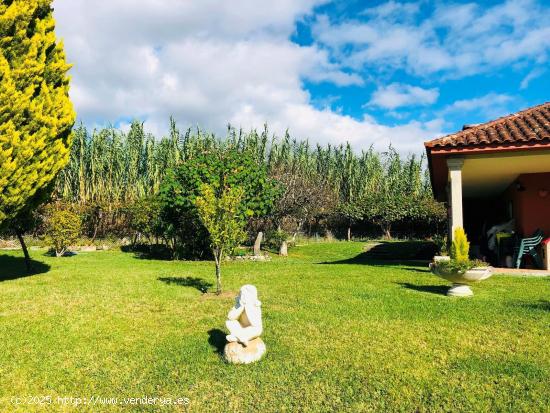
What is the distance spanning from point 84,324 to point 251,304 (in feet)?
10.6

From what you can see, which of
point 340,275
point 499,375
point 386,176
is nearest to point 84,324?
point 499,375

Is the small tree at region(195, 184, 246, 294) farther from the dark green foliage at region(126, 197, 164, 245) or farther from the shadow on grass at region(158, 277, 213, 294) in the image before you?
the dark green foliage at region(126, 197, 164, 245)

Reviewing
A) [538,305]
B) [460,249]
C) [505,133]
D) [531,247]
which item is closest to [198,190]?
[460,249]

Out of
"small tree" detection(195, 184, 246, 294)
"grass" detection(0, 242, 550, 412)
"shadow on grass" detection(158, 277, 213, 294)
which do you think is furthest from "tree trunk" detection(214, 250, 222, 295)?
"shadow on grass" detection(158, 277, 213, 294)

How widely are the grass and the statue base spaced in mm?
116

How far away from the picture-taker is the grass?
3.94m

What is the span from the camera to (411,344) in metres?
5.21

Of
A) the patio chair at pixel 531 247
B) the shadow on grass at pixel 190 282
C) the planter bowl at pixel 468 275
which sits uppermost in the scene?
the patio chair at pixel 531 247

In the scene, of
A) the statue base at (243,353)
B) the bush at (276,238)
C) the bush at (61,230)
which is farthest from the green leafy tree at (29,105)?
the bush at (276,238)

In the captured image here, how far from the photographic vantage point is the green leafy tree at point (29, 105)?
8812 millimetres

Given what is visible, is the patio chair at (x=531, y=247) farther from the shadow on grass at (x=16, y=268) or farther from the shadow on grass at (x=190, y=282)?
the shadow on grass at (x=16, y=268)

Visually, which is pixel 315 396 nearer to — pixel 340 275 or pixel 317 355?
pixel 317 355

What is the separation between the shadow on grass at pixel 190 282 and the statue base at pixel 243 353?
4420 mm

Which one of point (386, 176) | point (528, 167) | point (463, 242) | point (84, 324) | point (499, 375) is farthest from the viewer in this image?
point (386, 176)
